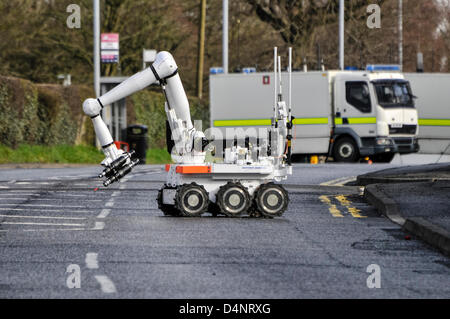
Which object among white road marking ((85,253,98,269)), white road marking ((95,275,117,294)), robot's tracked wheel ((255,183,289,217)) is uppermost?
robot's tracked wheel ((255,183,289,217))

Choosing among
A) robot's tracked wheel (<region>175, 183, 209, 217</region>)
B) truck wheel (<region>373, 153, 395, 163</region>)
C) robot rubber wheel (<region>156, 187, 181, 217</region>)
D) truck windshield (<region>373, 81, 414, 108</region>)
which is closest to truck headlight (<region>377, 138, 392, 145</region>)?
truck windshield (<region>373, 81, 414, 108</region>)

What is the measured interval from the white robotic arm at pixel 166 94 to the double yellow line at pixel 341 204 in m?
2.65

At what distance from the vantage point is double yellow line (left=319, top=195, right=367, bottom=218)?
17625 millimetres

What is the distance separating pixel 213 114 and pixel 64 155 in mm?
5112

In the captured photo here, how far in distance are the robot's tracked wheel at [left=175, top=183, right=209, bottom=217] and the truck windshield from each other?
69.0 ft

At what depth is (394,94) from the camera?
121 feet

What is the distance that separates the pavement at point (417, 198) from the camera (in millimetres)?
13883

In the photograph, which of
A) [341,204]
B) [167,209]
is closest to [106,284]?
[167,209]

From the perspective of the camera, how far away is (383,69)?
39500 millimetres

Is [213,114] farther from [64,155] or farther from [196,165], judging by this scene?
[196,165]

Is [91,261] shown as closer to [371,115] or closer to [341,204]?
[341,204]

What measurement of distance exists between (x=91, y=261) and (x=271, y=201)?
18.6 ft

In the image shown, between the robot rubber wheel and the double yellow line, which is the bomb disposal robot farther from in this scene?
the double yellow line

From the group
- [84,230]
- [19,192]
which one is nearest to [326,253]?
[84,230]
